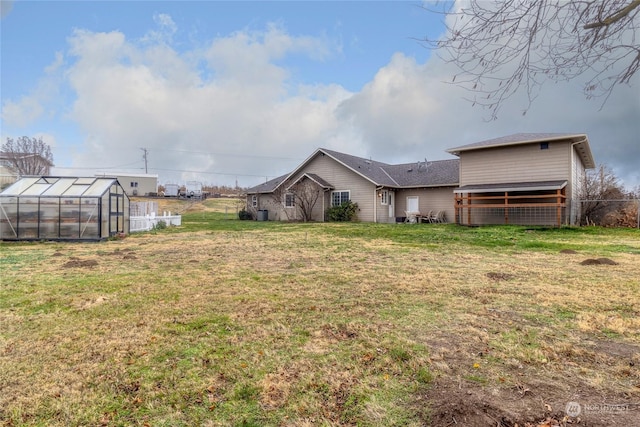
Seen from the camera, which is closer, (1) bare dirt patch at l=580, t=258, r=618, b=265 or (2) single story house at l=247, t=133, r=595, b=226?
(1) bare dirt patch at l=580, t=258, r=618, b=265

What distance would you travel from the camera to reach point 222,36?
1445cm

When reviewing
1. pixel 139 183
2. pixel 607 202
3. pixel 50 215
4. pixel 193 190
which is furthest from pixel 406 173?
pixel 139 183

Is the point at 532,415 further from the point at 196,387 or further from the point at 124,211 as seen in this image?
the point at 124,211

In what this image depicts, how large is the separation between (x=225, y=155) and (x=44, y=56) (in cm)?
6364

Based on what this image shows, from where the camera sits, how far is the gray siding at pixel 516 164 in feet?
53.3

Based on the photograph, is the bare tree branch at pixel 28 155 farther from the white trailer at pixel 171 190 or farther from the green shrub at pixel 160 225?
the green shrub at pixel 160 225

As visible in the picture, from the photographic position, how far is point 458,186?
20516 mm

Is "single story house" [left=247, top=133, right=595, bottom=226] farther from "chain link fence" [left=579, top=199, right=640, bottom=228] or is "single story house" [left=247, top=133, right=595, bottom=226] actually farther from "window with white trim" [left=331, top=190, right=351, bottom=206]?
"chain link fence" [left=579, top=199, right=640, bottom=228]

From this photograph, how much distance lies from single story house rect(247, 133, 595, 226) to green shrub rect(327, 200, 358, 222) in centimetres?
46

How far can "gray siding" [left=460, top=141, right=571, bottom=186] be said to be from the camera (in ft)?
53.3

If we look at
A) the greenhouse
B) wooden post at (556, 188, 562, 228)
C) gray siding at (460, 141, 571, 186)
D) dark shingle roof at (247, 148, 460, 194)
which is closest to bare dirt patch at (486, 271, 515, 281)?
wooden post at (556, 188, 562, 228)

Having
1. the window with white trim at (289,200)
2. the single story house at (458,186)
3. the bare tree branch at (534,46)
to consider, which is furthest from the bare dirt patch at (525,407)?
the window with white trim at (289,200)

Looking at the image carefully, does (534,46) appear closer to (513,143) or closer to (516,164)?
(513,143)

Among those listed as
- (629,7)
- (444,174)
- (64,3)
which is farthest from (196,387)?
(444,174)
